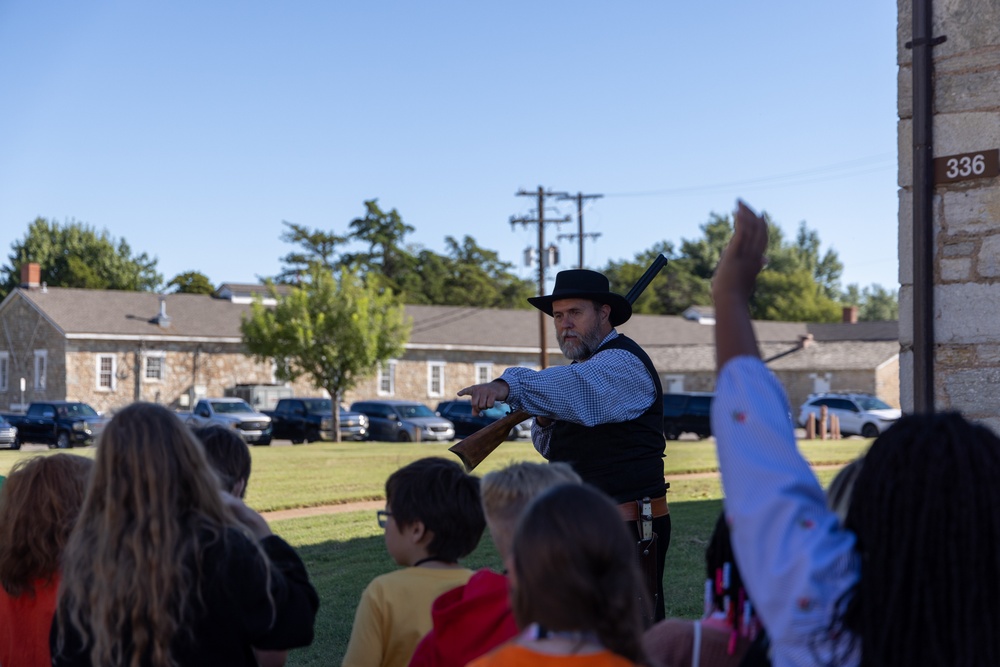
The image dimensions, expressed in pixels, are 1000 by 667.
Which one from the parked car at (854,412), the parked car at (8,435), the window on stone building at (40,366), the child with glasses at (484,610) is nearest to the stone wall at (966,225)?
the child with glasses at (484,610)

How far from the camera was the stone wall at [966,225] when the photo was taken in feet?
18.9

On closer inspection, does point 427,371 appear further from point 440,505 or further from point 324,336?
point 440,505

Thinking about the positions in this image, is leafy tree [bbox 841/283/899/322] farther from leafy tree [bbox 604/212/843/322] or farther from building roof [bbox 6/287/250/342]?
building roof [bbox 6/287/250/342]

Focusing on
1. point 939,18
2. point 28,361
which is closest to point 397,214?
point 28,361

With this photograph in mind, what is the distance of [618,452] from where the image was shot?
14.6 ft

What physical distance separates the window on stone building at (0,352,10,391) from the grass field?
81.6ft

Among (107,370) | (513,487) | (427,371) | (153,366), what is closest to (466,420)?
(427,371)

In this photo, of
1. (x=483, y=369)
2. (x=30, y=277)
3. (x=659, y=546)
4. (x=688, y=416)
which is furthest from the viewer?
(x=483, y=369)

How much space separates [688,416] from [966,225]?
29.2 m

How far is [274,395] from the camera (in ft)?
143

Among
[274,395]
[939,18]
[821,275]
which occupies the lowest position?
[274,395]

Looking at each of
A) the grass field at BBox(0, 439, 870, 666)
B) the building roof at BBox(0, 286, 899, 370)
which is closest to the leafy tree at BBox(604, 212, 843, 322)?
the building roof at BBox(0, 286, 899, 370)

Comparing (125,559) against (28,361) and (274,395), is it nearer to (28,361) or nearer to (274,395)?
(274,395)

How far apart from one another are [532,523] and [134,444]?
3.75 ft
